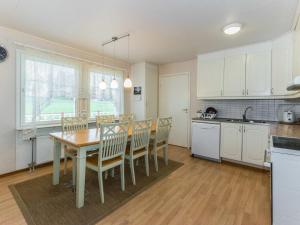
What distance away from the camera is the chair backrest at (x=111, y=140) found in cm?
195

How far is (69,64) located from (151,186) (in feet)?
9.37

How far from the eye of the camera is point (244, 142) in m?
3.08

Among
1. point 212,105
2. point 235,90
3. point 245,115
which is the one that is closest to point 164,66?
point 212,105

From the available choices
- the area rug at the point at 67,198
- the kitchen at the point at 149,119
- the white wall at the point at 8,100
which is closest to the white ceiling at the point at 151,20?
the kitchen at the point at 149,119

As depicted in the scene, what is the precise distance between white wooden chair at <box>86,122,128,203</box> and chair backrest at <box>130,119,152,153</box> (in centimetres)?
24

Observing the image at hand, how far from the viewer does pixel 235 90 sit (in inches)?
131

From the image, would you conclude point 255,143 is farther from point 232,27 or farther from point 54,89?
point 54,89

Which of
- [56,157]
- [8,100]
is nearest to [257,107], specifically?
[56,157]

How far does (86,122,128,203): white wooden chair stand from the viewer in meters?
1.96

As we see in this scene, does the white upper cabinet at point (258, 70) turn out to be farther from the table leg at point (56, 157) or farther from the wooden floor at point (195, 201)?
the table leg at point (56, 157)

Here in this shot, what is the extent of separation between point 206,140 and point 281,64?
→ 190 centimetres

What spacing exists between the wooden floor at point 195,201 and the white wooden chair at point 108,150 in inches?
19.2

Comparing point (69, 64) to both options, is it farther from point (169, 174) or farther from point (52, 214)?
point (169, 174)

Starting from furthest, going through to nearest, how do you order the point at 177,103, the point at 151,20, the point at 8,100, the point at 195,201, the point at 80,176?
the point at 177,103
the point at 8,100
the point at 151,20
the point at 195,201
the point at 80,176
